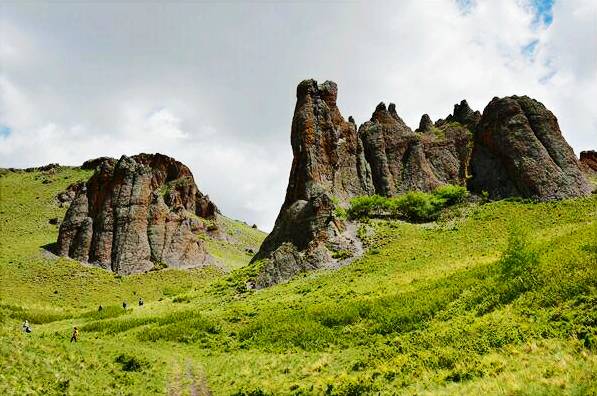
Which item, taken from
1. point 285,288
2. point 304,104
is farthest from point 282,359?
point 304,104

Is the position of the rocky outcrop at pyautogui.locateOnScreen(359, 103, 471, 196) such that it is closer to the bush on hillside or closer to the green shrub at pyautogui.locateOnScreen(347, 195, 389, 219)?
the bush on hillside

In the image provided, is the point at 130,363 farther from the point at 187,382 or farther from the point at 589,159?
the point at 589,159

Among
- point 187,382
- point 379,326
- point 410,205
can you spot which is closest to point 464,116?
point 410,205

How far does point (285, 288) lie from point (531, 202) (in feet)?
124

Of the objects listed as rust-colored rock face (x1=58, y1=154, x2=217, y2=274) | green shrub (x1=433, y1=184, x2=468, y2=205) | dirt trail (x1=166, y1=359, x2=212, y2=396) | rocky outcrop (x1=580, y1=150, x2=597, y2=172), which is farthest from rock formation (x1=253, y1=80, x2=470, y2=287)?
rust-colored rock face (x1=58, y1=154, x2=217, y2=274)

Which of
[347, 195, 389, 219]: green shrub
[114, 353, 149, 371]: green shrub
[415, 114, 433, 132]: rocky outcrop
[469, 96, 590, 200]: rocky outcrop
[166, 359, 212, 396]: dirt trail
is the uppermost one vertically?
[415, 114, 433, 132]: rocky outcrop

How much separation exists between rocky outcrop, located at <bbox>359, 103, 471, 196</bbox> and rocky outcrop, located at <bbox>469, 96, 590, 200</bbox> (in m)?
7.40

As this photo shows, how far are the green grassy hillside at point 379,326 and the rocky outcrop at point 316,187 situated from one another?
358 centimetres

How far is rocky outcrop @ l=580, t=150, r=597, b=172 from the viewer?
87600 mm

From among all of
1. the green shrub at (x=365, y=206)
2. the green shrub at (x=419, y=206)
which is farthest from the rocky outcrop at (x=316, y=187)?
the green shrub at (x=419, y=206)

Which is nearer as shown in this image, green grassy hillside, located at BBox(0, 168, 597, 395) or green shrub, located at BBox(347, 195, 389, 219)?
green grassy hillside, located at BBox(0, 168, 597, 395)

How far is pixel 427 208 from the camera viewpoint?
229 feet

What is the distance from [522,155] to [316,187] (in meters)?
31.7

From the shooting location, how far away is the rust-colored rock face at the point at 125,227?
85750 mm
